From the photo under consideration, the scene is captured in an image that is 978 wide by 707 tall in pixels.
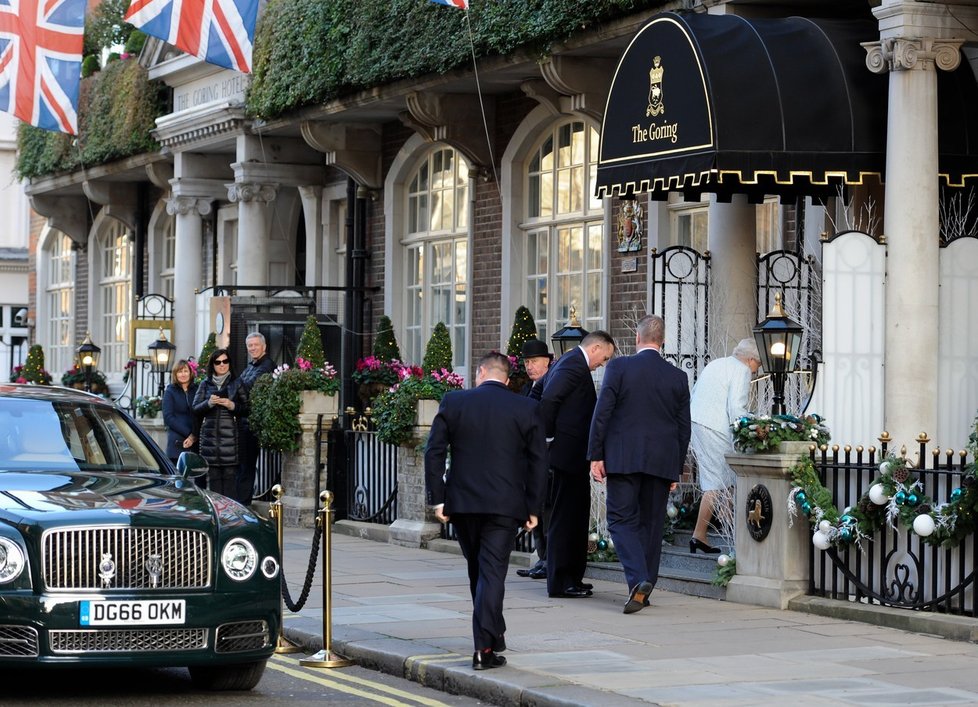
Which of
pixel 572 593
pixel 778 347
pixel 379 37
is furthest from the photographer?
pixel 379 37

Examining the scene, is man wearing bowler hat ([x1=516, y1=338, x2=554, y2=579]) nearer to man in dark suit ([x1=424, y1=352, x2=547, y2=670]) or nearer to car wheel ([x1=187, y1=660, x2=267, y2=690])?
man in dark suit ([x1=424, y1=352, x2=547, y2=670])

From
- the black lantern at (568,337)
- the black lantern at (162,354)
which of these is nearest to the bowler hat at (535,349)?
the black lantern at (568,337)

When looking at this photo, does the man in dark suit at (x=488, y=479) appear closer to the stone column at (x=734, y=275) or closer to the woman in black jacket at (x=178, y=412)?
the stone column at (x=734, y=275)

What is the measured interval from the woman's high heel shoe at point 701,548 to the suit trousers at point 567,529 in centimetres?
104

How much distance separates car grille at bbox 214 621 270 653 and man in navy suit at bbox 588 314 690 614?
3.37 m

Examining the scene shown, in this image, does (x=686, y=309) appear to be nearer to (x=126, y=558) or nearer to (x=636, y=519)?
(x=636, y=519)

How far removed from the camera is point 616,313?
1864 centimetres

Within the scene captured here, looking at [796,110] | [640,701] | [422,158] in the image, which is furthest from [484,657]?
[422,158]

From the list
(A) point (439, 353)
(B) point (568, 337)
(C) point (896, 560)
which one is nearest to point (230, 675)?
(C) point (896, 560)

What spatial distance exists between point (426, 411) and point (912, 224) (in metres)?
5.69

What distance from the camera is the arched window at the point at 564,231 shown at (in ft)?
63.7

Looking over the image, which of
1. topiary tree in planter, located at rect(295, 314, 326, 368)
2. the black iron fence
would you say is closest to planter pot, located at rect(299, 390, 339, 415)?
topiary tree in planter, located at rect(295, 314, 326, 368)

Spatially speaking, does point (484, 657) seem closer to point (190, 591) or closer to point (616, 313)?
point (190, 591)

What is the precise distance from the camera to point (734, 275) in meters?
14.9
